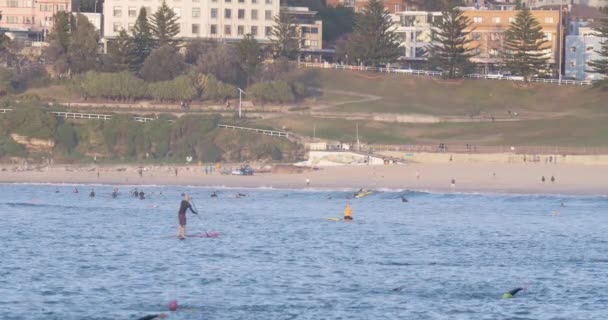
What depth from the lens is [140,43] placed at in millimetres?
97875

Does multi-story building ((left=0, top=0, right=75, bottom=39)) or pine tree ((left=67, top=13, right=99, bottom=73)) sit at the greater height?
multi-story building ((left=0, top=0, right=75, bottom=39))

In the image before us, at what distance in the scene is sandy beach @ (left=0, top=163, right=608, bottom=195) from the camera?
6219 centimetres

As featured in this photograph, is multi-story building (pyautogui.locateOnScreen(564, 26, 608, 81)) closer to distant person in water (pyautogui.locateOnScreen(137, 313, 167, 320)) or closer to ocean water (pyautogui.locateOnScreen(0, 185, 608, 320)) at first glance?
ocean water (pyautogui.locateOnScreen(0, 185, 608, 320))

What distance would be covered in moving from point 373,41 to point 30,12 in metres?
38.4

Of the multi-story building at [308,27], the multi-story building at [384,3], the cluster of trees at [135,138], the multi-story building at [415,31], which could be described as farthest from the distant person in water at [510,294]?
the multi-story building at [384,3]

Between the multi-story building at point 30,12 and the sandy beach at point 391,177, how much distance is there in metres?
53.9

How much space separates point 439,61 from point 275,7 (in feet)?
61.4

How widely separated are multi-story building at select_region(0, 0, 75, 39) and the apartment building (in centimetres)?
1724

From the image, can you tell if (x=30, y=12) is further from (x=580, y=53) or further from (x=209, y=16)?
(x=580, y=53)

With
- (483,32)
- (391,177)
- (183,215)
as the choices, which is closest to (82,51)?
(483,32)

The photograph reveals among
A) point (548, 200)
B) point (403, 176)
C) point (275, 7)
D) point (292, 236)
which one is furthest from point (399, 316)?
point (275, 7)

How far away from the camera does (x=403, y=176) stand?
6644 centimetres

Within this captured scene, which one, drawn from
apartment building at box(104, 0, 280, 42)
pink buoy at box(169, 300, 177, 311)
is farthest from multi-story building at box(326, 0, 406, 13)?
pink buoy at box(169, 300, 177, 311)

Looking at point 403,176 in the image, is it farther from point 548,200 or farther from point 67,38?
point 67,38
